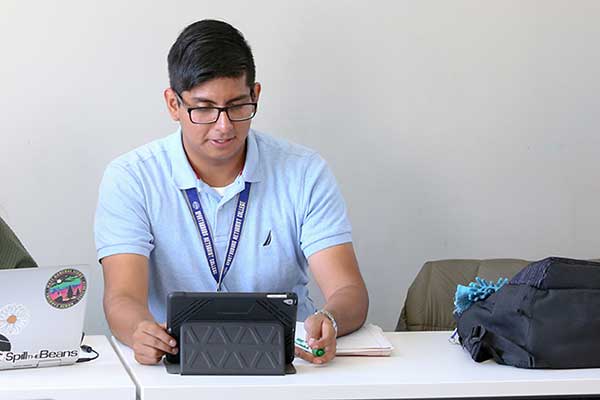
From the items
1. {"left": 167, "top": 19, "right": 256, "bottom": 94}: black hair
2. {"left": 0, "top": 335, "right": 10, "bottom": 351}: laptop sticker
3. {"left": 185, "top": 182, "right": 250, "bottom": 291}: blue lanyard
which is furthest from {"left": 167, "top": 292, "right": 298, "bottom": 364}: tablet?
{"left": 167, "top": 19, "right": 256, "bottom": 94}: black hair

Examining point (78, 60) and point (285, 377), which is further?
point (78, 60)

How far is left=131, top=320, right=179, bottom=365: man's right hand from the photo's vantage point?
220 centimetres

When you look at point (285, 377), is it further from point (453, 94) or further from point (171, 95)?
point (453, 94)

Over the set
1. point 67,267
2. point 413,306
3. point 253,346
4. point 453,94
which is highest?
point 453,94

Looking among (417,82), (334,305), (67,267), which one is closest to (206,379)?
(67,267)

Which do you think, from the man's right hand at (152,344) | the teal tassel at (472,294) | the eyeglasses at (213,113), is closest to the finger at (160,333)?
the man's right hand at (152,344)

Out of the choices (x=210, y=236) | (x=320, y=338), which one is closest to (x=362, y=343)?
(x=320, y=338)

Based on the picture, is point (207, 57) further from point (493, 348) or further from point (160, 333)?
point (493, 348)

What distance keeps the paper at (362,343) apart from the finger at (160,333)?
342 mm

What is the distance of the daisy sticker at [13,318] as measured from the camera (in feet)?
6.88

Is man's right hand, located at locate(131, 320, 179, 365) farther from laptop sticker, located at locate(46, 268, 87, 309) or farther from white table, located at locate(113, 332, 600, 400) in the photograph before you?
laptop sticker, located at locate(46, 268, 87, 309)

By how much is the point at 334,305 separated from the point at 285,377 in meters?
0.45

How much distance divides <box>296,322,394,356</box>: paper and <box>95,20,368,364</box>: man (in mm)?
48

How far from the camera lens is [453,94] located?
139 inches
